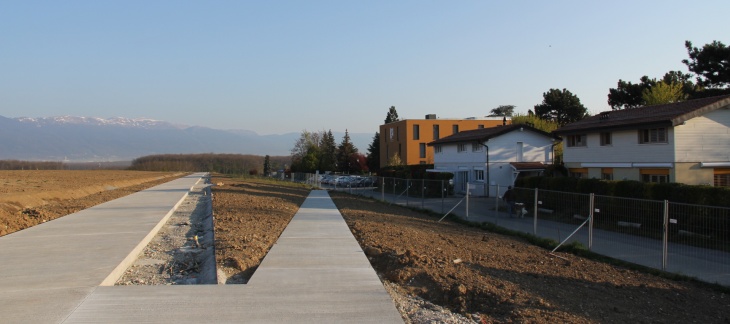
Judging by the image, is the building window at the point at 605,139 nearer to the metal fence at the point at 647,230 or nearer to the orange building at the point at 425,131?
the metal fence at the point at 647,230

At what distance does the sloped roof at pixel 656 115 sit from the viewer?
78.7 ft

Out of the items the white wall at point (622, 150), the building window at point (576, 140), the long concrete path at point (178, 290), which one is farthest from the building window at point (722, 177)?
the long concrete path at point (178, 290)

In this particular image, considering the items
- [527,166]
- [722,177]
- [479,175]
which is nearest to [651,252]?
[722,177]

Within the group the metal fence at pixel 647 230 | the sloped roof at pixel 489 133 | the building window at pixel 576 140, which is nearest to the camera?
the metal fence at pixel 647 230

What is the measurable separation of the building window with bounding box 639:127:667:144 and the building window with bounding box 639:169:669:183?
136 centimetres

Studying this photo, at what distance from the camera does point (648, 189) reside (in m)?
19.4

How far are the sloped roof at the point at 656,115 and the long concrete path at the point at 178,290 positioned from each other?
1907 cm

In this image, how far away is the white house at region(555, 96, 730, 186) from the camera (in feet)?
79.0

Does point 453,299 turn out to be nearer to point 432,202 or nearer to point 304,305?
point 304,305

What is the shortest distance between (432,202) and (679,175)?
11516 millimetres

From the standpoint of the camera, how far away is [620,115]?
29.9 metres

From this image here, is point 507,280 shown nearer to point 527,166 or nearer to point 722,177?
point 722,177

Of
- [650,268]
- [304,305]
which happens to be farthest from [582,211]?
[304,305]

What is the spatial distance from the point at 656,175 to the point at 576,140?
6754 mm
